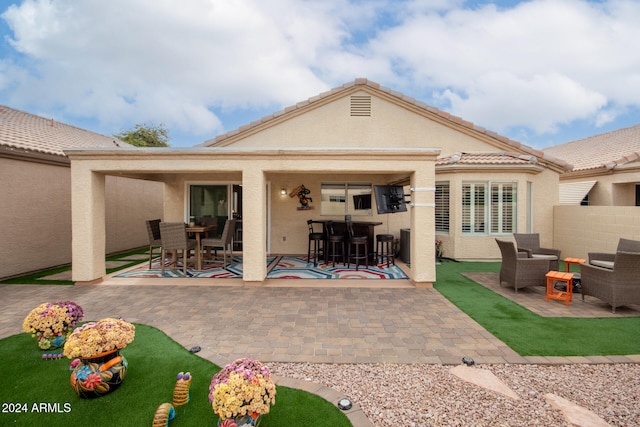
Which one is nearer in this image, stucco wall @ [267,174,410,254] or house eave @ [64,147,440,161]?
house eave @ [64,147,440,161]

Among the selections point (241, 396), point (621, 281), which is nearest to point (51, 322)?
point (241, 396)

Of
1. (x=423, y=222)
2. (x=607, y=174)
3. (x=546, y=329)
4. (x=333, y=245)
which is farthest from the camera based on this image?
(x=607, y=174)

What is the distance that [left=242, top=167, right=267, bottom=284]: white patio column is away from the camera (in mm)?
7219

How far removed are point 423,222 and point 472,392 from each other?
4.45m

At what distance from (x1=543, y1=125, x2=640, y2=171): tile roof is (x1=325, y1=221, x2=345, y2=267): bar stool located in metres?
12.6

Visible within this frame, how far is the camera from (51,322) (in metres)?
3.85

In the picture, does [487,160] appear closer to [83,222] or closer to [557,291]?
[557,291]

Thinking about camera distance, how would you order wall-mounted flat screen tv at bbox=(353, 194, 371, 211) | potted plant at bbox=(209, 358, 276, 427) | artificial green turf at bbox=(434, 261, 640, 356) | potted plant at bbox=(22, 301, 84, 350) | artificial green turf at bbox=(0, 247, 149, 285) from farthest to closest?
wall-mounted flat screen tv at bbox=(353, 194, 371, 211)
artificial green turf at bbox=(0, 247, 149, 285)
artificial green turf at bbox=(434, 261, 640, 356)
potted plant at bbox=(22, 301, 84, 350)
potted plant at bbox=(209, 358, 276, 427)

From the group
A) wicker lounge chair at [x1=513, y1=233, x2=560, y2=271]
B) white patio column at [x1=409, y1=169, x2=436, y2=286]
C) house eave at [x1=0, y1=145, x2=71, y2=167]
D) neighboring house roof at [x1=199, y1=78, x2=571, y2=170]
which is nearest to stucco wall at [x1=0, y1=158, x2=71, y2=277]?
house eave at [x1=0, y1=145, x2=71, y2=167]

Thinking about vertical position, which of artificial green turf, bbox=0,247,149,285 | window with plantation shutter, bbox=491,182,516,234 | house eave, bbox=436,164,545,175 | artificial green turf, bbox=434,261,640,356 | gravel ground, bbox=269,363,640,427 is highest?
house eave, bbox=436,164,545,175

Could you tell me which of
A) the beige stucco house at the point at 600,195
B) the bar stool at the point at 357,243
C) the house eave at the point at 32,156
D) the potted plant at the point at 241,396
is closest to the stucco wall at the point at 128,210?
the house eave at the point at 32,156

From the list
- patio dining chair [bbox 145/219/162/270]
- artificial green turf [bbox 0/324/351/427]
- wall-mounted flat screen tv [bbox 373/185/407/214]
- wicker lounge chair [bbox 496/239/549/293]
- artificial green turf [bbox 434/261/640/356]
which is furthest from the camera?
patio dining chair [bbox 145/219/162/270]

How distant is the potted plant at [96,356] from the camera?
2.89 metres

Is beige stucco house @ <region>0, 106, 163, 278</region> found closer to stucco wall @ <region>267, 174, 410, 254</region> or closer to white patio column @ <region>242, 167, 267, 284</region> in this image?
white patio column @ <region>242, 167, 267, 284</region>
